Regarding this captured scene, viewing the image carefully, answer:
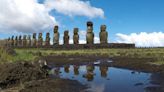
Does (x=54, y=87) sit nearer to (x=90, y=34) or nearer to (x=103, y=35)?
(x=103, y=35)

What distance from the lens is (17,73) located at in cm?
A: 1386

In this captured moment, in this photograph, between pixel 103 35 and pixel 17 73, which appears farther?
pixel 103 35

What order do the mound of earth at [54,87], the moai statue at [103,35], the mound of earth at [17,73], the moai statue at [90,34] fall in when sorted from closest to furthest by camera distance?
the mound of earth at [54,87], the mound of earth at [17,73], the moai statue at [103,35], the moai statue at [90,34]

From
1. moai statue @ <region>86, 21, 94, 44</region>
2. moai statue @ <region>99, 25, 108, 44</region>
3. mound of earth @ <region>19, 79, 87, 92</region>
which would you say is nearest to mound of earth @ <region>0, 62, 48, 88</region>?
mound of earth @ <region>19, 79, 87, 92</region>

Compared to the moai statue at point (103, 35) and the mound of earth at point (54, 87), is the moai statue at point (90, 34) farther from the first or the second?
the mound of earth at point (54, 87)

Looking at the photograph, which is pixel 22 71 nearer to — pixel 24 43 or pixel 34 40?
pixel 34 40

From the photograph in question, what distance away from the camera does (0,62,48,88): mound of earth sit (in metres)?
13.4

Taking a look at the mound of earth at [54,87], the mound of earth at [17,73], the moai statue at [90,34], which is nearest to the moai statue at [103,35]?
the moai statue at [90,34]

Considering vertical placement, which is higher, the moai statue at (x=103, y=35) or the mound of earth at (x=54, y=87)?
the moai statue at (x=103, y=35)

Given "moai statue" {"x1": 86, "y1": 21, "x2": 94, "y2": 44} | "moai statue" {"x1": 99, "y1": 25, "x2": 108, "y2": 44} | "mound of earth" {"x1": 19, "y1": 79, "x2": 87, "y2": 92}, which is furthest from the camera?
"moai statue" {"x1": 86, "y1": 21, "x2": 94, "y2": 44}

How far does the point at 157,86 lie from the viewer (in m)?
12.4

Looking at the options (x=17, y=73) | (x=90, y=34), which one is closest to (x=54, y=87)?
(x=17, y=73)

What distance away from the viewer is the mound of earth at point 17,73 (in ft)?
43.8

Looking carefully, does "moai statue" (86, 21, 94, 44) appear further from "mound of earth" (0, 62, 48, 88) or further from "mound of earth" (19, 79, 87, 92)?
"mound of earth" (19, 79, 87, 92)
